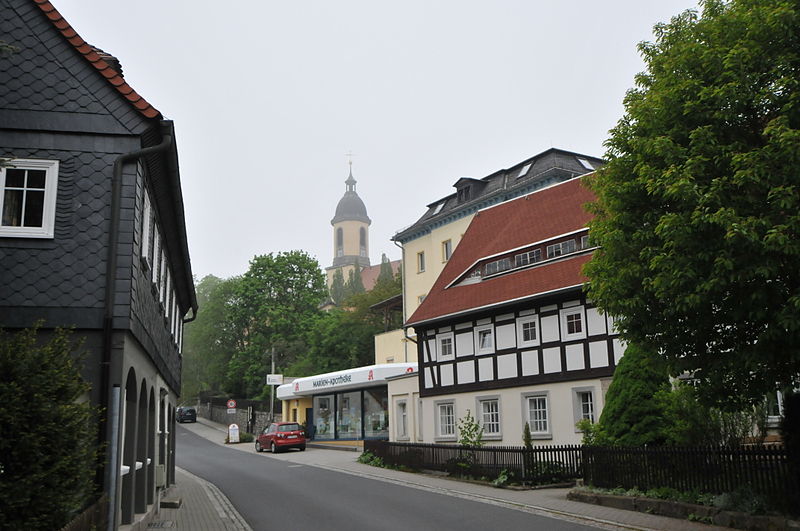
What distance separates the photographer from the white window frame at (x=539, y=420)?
82.1 feet

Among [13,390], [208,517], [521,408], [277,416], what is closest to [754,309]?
[13,390]

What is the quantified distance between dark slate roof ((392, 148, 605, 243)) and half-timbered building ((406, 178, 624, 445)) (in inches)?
344

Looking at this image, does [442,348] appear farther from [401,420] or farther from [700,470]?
[700,470]

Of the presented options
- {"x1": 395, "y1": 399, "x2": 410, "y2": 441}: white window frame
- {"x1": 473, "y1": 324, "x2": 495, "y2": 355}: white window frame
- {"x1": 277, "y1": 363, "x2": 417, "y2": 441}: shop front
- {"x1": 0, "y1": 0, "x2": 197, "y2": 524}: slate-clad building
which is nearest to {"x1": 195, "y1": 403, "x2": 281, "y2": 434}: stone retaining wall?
{"x1": 277, "y1": 363, "x2": 417, "y2": 441}: shop front

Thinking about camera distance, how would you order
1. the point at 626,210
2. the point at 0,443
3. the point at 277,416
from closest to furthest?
the point at 0,443 → the point at 626,210 → the point at 277,416

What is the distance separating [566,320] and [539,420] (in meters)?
3.42

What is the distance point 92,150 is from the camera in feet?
35.9

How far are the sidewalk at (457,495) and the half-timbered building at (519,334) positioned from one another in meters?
3.95

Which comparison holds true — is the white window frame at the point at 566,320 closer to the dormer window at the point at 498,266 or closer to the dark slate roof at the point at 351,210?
the dormer window at the point at 498,266

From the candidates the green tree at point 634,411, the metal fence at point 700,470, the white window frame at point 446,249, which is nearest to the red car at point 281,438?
the white window frame at point 446,249

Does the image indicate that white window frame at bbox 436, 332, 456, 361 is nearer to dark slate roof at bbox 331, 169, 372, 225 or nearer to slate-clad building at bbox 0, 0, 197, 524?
slate-clad building at bbox 0, 0, 197, 524

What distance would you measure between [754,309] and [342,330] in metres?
49.2

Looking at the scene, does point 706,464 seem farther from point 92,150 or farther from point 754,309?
point 92,150

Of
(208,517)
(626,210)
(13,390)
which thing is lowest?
(208,517)
